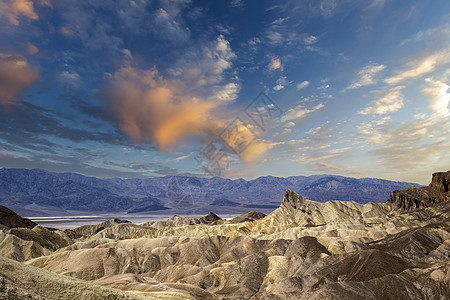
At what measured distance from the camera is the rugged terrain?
35219mm

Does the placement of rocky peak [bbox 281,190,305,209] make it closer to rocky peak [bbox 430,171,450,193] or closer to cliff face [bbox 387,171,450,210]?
cliff face [bbox 387,171,450,210]

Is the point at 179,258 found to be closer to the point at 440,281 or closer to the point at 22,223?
the point at 440,281

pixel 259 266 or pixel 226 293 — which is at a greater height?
pixel 259 266

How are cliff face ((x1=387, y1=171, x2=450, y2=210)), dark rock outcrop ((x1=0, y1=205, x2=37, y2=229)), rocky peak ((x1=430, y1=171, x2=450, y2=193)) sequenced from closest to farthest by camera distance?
cliff face ((x1=387, y1=171, x2=450, y2=210)) < rocky peak ((x1=430, y1=171, x2=450, y2=193)) < dark rock outcrop ((x1=0, y1=205, x2=37, y2=229))

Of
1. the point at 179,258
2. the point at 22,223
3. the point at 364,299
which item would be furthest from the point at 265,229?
the point at 22,223

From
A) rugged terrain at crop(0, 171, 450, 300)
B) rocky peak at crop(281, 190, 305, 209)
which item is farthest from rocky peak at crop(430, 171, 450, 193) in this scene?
rocky peak at crop(281, 190, 305, 209)

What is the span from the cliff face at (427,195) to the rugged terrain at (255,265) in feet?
93.4

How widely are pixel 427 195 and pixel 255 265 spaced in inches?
4653

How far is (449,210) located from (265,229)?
67.4 meters

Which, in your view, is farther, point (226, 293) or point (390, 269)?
point (226, 293)

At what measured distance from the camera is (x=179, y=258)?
75500 millimetres

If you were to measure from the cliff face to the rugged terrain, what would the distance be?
93.4 feet

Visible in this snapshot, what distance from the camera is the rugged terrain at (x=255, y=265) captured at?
1387 inches

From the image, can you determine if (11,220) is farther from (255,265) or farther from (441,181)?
(441,181)
